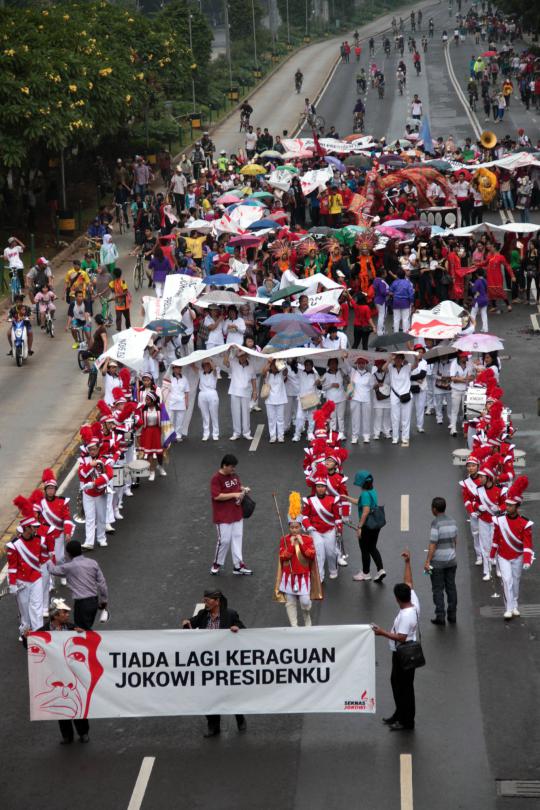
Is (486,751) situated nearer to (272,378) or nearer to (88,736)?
(88,736)

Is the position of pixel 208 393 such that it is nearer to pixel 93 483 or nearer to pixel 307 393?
pixel 307 393

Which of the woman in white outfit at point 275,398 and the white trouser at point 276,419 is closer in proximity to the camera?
the woman in white outfit at point 275,398

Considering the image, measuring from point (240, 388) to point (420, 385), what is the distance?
3318 mm

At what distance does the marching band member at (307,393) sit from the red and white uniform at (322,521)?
22.8ft

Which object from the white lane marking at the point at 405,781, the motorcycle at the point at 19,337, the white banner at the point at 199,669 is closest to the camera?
→ the white lane marking at the point at 405,781

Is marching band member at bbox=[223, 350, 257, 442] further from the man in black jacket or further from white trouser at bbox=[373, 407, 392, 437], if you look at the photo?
the man in black jacket

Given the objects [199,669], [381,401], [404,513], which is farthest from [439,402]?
[199,669]

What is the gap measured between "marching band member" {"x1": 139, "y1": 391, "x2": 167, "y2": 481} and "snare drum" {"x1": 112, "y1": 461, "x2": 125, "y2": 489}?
A: 59.5 inches

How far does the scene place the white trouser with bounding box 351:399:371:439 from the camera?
27734 mm

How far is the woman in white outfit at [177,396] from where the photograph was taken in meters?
27.8

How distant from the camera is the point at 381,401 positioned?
1094 inches

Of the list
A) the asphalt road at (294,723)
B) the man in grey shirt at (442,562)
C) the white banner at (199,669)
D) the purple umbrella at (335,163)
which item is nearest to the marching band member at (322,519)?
the asphalt road at (294,723)

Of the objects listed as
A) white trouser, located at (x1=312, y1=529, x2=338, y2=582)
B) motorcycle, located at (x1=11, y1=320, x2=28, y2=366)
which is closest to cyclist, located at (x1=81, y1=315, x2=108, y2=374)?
motorcycle, located at (x1=11, y1=320, x2=28, y2=366)

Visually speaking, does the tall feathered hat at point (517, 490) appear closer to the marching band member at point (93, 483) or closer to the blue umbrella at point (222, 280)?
the marching band member at point (93, 483)
